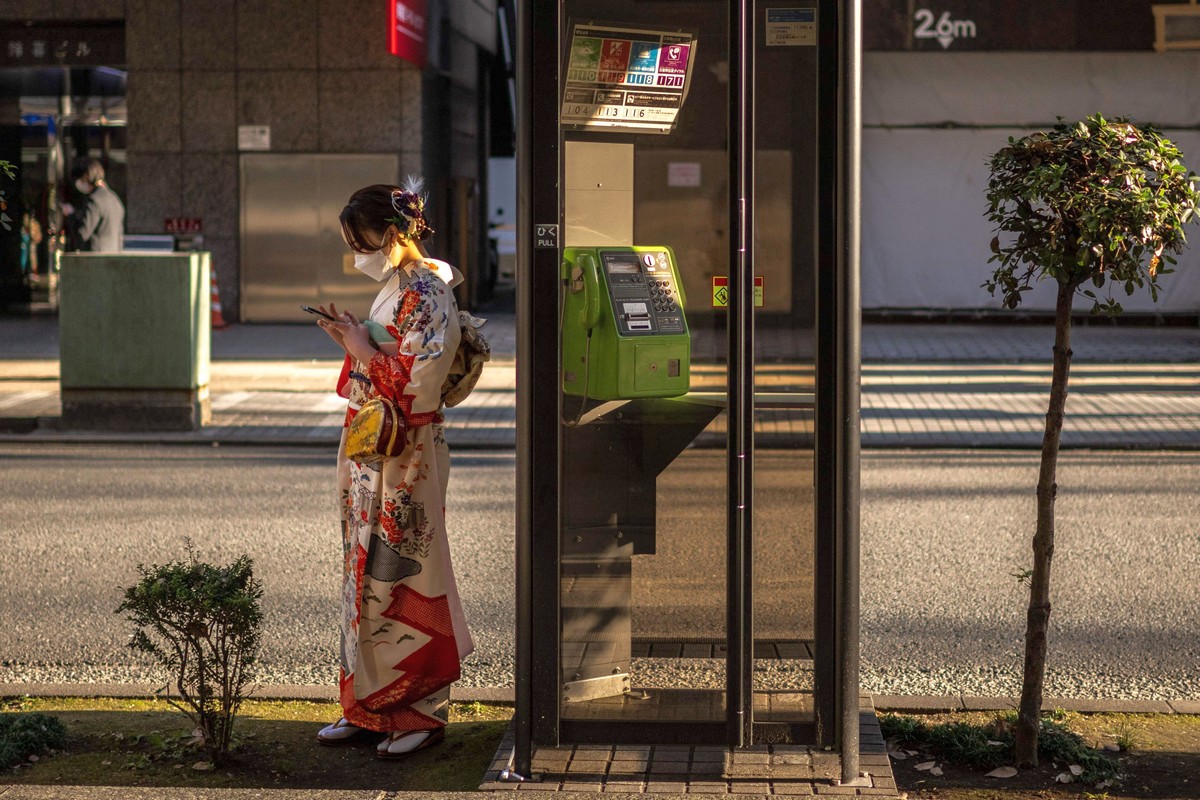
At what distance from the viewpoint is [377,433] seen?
433 cm

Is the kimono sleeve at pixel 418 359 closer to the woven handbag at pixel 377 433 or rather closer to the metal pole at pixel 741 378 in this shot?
the woven handbag at pixel 377 433

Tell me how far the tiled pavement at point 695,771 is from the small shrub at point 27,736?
1417 mm

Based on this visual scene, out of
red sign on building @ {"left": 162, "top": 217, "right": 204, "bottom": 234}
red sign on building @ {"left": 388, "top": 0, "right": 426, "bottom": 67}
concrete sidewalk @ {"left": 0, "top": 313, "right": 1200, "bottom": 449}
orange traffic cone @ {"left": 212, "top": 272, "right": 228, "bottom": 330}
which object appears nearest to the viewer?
concrete sidewalk @ {"left": 0, "top": 313, "right": 1200, "bottom": 449}

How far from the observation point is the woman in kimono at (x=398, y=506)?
14.6 ft

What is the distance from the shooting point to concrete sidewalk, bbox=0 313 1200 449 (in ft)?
38.2

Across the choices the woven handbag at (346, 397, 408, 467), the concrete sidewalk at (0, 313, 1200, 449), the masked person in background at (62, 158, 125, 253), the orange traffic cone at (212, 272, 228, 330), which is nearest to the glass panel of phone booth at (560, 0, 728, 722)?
the woven handbag at (346, 397, 408, 467)

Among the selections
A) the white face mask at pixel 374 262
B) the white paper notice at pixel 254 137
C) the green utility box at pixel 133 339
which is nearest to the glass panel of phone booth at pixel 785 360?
the white face mask at pixel 374 262

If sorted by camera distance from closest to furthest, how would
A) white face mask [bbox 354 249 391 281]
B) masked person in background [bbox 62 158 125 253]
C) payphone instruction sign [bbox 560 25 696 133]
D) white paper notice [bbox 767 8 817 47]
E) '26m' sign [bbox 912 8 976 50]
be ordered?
white paper notice [bbox 767 8 817 47]
payphone instruction sign [bbox 560 25 696 133]
white face mask [bbox 354 249 391 281]
masked person in background [bbox 62 158 125 253]
'26m' sign [bbox 912 8 976 50]

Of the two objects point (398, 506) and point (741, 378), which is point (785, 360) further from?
point (398, 506)

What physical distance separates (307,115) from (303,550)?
13228mm

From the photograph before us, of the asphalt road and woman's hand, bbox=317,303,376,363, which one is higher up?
woman's hand, bbox=317,303,376,363

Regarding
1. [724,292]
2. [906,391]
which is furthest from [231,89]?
[724,292]

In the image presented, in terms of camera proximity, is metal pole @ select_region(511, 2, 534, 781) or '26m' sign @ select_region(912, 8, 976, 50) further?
'26m' sign @ select_region(912, 8, 976, 50)

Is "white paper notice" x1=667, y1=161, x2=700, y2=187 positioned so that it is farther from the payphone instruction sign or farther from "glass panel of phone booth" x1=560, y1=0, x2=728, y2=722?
the payphone instruction sign
